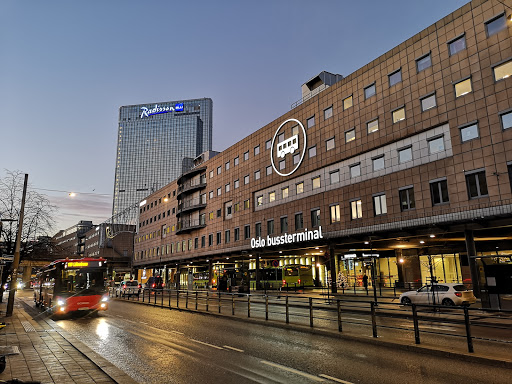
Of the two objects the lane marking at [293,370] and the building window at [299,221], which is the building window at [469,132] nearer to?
the building window at [299,221]

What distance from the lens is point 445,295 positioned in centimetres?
2058

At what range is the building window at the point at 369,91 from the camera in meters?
34.0

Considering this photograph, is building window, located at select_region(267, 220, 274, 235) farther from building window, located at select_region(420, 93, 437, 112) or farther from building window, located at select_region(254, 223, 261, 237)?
building window, located at select_region(420, 93, 437, 112)

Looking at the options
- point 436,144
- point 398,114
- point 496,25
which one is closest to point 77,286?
point 436,144

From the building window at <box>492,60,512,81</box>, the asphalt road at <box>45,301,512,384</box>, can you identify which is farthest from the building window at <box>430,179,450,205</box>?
the asphalt road at <box>45,301,512,384</box>

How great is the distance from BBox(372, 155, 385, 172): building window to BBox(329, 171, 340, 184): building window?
4462 millimetres

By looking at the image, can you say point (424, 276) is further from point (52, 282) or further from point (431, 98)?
point (52, 282)

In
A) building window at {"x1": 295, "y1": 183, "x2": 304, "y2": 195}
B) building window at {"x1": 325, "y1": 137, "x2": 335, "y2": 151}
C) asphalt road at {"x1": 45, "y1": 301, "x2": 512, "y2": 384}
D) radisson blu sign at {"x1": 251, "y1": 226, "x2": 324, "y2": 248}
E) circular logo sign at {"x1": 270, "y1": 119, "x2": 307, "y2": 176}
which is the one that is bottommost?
asphalt road at {"x1": 45, "y1": 301, "x2": 512, "y2": 384}

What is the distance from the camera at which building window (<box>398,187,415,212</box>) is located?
96.9 feet

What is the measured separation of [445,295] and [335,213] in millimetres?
16630

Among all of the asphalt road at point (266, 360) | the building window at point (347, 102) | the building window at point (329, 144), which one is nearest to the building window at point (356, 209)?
the building window at point (329, 144)

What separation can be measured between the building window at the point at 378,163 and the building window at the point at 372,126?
8.58ft

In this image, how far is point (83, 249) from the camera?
162 metres

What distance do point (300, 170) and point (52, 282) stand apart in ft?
91.0
